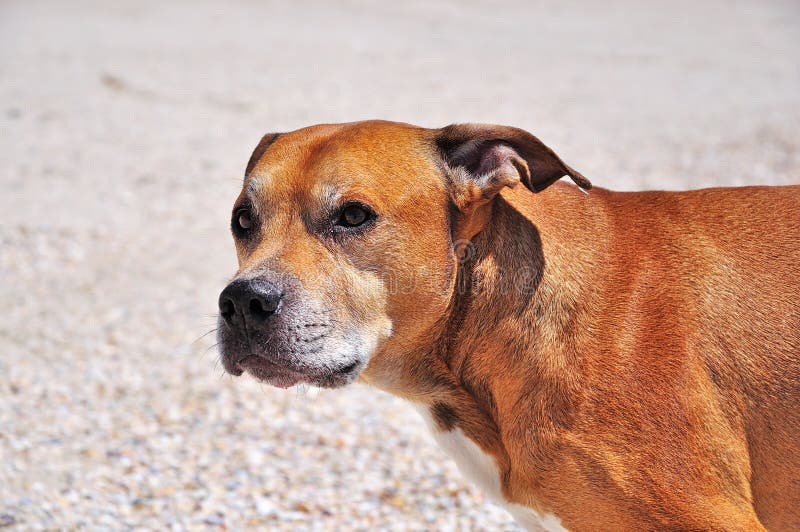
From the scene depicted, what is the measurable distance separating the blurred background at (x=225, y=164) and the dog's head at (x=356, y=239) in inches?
78.6

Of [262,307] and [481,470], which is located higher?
[262,307]

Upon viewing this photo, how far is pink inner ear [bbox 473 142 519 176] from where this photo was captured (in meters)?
3.41

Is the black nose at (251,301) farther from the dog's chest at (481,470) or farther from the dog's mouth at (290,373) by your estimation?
the dog's chest at (481,470)

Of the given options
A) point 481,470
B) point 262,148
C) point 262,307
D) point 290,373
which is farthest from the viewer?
point 262,148

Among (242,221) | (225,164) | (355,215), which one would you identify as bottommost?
(225,164)

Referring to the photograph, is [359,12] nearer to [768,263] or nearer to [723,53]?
[723,53]

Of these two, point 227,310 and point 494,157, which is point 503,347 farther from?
point 227,310

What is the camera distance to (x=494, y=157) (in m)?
3.48

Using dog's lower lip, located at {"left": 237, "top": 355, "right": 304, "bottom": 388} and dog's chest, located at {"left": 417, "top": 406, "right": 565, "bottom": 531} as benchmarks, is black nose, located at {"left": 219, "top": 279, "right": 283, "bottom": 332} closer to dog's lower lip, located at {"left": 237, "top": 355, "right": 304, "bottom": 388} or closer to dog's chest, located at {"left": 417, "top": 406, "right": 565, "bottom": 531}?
dog's lower lip, located at {"left": 237, "top": 355, "right": 304, "bottom": 388}

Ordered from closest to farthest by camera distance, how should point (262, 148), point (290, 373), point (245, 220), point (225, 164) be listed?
1. point (290, 373)
2. point (245, 220)
3. point (262, 148)
4. point (225, 164)

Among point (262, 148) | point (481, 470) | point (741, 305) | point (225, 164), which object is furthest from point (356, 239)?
point (225, 164)

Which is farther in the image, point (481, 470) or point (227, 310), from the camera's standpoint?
point (481, 470)

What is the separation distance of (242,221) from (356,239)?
0.58 metres

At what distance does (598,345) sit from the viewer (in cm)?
324
